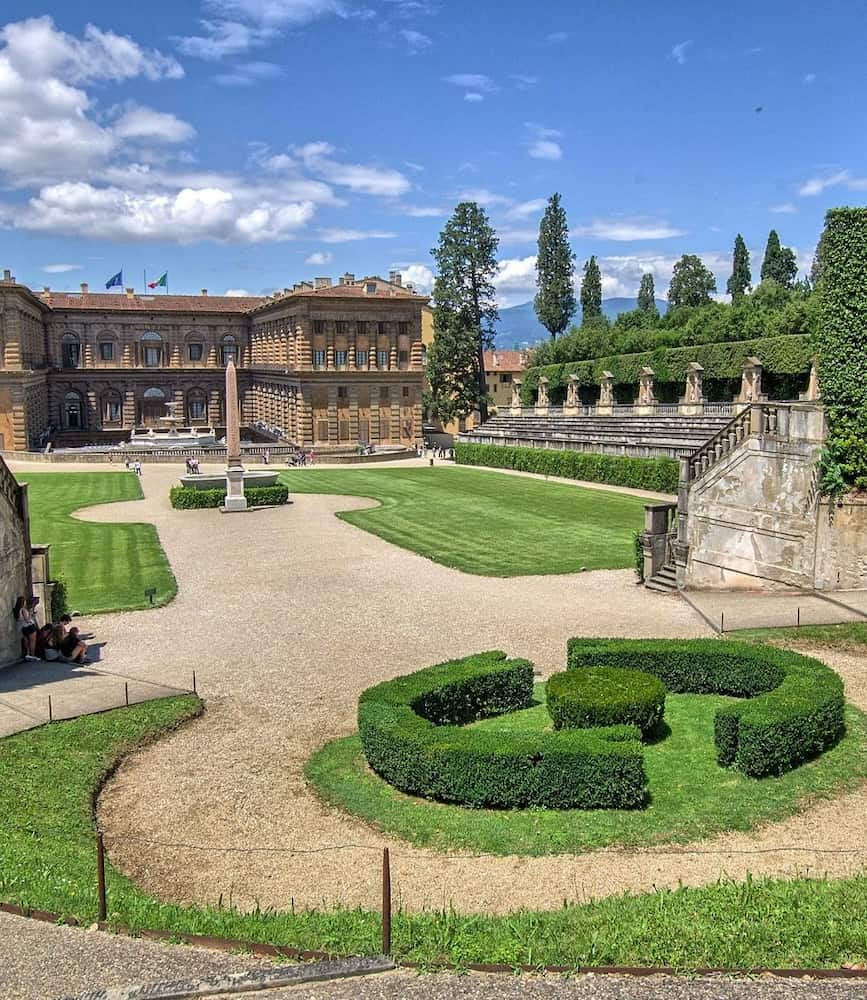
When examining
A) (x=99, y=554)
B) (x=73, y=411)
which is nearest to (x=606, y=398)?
(x=99, y=554)

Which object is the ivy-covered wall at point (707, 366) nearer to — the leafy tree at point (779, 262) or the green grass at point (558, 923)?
the leafy tree at point (779, 262)

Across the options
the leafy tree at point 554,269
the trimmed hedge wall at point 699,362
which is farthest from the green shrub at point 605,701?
the leafy tree at point 554,269

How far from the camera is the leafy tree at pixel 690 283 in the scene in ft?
353

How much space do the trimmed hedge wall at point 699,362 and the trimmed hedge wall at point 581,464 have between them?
41.5 feet

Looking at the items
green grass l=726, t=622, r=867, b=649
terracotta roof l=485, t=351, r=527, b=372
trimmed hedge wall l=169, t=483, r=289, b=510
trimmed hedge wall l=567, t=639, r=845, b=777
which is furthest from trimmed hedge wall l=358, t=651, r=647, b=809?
terracotta roof l=485, t=351, r=527, b=372

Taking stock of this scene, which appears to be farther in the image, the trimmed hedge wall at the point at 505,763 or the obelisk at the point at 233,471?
the obelisk at the point at 233,471

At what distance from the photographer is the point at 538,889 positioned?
388 inches

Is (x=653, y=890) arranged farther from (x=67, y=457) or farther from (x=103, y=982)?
(x=67, y=457)

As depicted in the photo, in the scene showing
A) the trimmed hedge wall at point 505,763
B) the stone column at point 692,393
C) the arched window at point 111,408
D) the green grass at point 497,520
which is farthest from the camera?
the arched window at point 111,408

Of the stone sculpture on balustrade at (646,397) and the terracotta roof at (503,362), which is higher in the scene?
the terracotta roof at (503,362)

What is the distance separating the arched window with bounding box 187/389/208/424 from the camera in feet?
332

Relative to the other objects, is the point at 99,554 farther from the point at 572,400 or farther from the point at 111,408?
the point at 111,408

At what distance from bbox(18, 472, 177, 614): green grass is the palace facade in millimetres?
33827

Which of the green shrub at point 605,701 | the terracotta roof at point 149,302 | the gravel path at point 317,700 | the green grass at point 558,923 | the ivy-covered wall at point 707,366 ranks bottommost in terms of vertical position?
the gravel path at point 317,700
